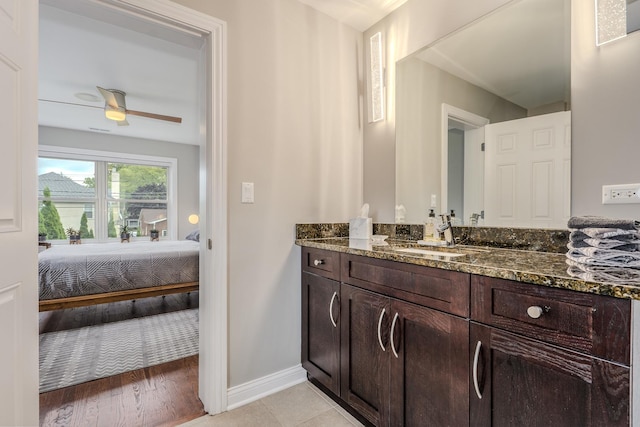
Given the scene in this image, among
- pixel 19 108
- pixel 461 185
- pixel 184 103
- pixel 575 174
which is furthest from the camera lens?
pixel 184 103

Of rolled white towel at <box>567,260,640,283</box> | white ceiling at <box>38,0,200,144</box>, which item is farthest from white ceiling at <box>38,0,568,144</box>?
rolled white towel at <box>567,260,640,283</box>

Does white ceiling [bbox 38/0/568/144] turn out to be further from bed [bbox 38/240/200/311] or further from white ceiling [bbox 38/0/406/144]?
bed [bbox 38/240/200/311]

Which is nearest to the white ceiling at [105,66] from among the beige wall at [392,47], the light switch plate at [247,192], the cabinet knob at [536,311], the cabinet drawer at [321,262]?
the light switch plate at [247,192]

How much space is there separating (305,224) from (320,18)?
4.69 ft

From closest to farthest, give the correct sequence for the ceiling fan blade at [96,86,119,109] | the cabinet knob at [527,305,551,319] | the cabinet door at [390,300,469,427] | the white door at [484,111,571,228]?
the cabinet knob at [527,305,551,319], the cabinet door at [390,300,469,427], the white door at [484,111,571,228], the ceiling fan blade at [96,86,119,109]

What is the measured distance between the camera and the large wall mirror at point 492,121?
A: 1.36 metres

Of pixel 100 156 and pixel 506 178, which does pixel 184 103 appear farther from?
pixel 506 178

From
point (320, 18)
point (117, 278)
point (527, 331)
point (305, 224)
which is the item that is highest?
point (320, 18)

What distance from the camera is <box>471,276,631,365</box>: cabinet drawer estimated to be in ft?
Result: 2.40

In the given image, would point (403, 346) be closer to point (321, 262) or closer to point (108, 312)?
point (321, 262)

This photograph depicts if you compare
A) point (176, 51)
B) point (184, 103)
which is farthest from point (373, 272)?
point (184, 103)

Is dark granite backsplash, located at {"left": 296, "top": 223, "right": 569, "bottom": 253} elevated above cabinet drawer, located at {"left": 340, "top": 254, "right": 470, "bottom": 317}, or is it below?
above

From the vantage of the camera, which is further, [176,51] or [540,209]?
[176,51]

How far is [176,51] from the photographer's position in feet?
8.50
